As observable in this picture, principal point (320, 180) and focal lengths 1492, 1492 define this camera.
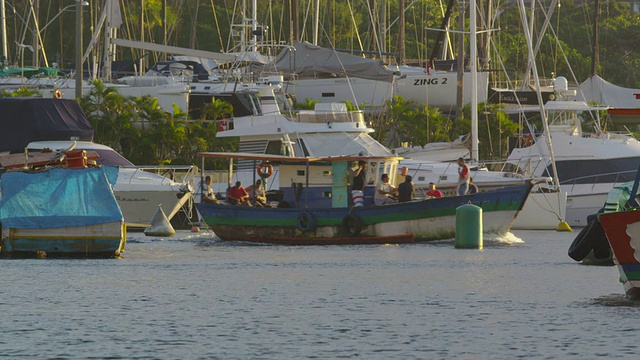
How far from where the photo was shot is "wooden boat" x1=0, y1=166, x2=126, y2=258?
112 ft

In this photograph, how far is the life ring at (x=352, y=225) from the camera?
4056 cm

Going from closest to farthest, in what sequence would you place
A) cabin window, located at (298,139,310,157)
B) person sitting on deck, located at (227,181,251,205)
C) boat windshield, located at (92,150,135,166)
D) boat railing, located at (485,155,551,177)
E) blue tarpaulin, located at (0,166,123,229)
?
1. blue tarpaulin, located at (0,166,123,229)
2. person sitting on deck, located at (227,181,251,205)
3. boat windshield, located at (92,150,135,166)
4. cabin window, located at (298,139,310,157)
5. boat railing, located at (485,155,551,177)

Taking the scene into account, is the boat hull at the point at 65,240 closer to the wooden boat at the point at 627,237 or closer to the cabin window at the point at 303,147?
the wooden boat at the point at 627,237

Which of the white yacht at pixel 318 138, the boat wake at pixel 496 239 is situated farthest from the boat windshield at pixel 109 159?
the boat wake at pixel 496 239

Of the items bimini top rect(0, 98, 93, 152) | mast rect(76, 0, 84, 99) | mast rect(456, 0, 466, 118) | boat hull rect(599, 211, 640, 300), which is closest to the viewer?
boat hull rect(599, 211, 640, 300)

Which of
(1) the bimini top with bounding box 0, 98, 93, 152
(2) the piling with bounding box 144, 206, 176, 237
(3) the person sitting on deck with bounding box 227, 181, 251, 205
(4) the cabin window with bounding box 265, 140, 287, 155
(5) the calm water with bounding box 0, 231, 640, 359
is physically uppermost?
(1) the bimini top with bounding box 0, 98, 93, 152

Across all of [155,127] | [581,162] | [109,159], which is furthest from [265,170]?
[155,127]

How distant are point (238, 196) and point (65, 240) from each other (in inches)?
394

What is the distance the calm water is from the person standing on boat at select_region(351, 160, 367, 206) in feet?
10.8

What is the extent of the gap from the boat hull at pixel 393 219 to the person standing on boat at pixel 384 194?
1.01 metres

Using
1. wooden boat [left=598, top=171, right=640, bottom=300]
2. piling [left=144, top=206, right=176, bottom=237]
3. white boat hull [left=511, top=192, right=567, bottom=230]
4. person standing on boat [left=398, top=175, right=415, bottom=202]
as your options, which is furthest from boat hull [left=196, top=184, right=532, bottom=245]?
wooden boat [left=598, top=171, right=640, bottom=300]

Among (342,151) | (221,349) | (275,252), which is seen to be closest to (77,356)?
(221,349)

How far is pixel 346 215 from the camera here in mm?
40688

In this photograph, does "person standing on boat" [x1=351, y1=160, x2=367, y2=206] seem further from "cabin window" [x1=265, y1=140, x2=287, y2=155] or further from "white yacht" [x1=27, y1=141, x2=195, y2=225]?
"cabin window" [x1=265, y1=140, x2=287, y2=155]
